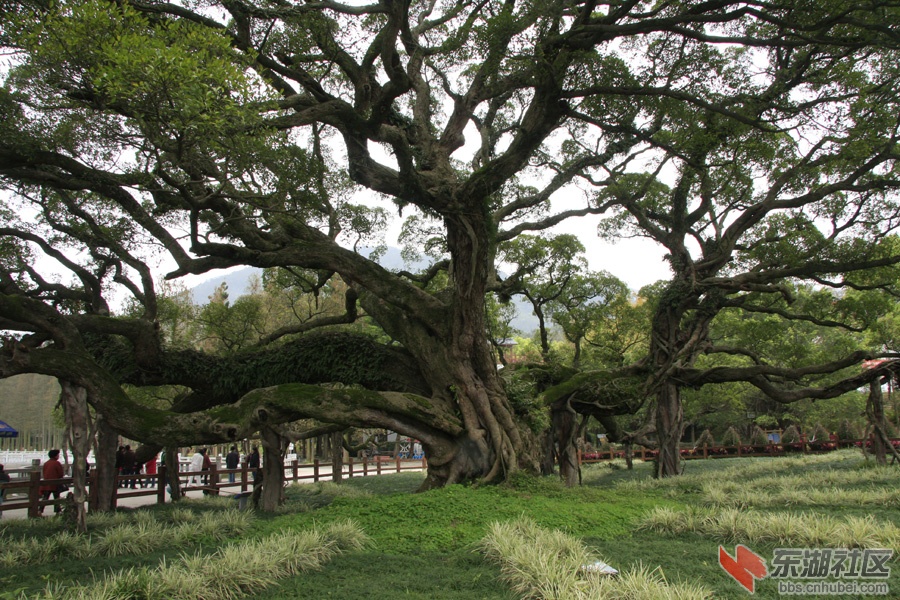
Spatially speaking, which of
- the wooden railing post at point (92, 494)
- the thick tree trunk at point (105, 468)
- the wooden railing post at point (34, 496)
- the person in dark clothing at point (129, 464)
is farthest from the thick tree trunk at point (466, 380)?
the person in dark clothing at point (129, 464)

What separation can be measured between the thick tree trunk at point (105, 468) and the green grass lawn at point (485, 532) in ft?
5.06

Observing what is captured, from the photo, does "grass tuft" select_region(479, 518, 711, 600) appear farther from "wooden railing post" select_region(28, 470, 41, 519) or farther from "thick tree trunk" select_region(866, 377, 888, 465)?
"thick tree trunk" select_region(866, 377, 888, 465)

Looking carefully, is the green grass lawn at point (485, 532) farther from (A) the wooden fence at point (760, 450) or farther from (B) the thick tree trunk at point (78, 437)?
(A) the wooden fence at point (760, 450)

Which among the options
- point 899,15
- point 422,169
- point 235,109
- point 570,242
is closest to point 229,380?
point 422,169

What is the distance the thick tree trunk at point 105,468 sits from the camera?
10.9 meters

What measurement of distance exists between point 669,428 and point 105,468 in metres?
12.8

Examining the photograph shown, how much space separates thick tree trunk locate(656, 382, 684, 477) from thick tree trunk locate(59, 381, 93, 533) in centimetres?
1237

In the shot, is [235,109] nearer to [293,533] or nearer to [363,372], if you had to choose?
[293,533]

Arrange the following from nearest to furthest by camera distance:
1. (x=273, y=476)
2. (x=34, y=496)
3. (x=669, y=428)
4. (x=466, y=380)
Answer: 1. (x=34, y=496)
2. (x=273, y=476)
3. (x=466, y=380)
4. (x=669, y=428)

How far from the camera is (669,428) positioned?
14.5 meters

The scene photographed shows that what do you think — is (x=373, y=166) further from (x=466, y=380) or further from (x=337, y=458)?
(x=337, y=458)

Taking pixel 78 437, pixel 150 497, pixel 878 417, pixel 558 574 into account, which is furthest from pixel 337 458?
pixel 558 574

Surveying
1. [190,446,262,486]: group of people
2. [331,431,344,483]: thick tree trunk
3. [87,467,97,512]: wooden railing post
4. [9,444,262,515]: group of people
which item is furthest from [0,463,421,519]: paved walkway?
[331,431,344,483]: thick tree trunk

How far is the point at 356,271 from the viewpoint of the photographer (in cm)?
1077
